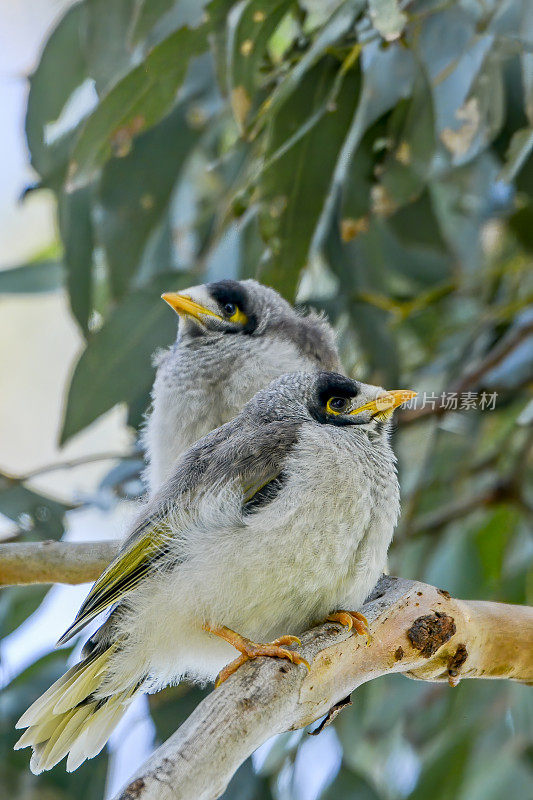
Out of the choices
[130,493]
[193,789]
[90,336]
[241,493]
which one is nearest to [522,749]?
[130,493]

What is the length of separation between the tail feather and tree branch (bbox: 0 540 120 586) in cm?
27

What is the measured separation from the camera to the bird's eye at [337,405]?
1.58 metres

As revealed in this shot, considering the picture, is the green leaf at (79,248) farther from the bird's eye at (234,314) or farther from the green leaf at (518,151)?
the green leaf at (518,151)

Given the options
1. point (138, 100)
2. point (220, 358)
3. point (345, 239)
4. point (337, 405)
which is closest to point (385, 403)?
point (337, 405)

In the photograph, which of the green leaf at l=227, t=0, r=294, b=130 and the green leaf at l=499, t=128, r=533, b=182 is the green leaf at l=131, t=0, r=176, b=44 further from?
the green leaf at l=499, t=128, r=533, b=182

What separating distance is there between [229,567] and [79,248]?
4.28ft


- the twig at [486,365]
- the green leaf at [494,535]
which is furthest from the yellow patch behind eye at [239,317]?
the green leaf at [494,535]

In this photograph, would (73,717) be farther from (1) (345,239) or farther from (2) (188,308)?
(1) (345,239)

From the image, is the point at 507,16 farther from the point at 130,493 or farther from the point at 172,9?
the point at 130,493

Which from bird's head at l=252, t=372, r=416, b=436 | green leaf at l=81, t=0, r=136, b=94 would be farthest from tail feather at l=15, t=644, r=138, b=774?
green leaf at l=81, t=0, r=136, b=94

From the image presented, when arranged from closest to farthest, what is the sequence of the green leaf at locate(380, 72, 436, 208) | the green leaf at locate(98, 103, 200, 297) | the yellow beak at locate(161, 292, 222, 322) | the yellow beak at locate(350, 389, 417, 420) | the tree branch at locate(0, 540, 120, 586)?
1. the yellow beak at locate(350, 389, 417, 420)
2. the tree branch at locate(0, 540, 120, 586)
3. the yellow beak at locate(161, 292, 222, 322)
4. the green leaf at locate(380, 72, 436, 208)
5. the green leaf at locate(98, 103, 200, 297)

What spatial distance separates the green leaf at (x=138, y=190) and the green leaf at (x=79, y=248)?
0.04 metres

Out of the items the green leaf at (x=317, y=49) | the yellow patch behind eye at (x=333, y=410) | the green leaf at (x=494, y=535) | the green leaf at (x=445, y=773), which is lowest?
the green leaf at (x=445, y=773)

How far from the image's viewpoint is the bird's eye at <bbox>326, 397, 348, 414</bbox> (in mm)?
1582
